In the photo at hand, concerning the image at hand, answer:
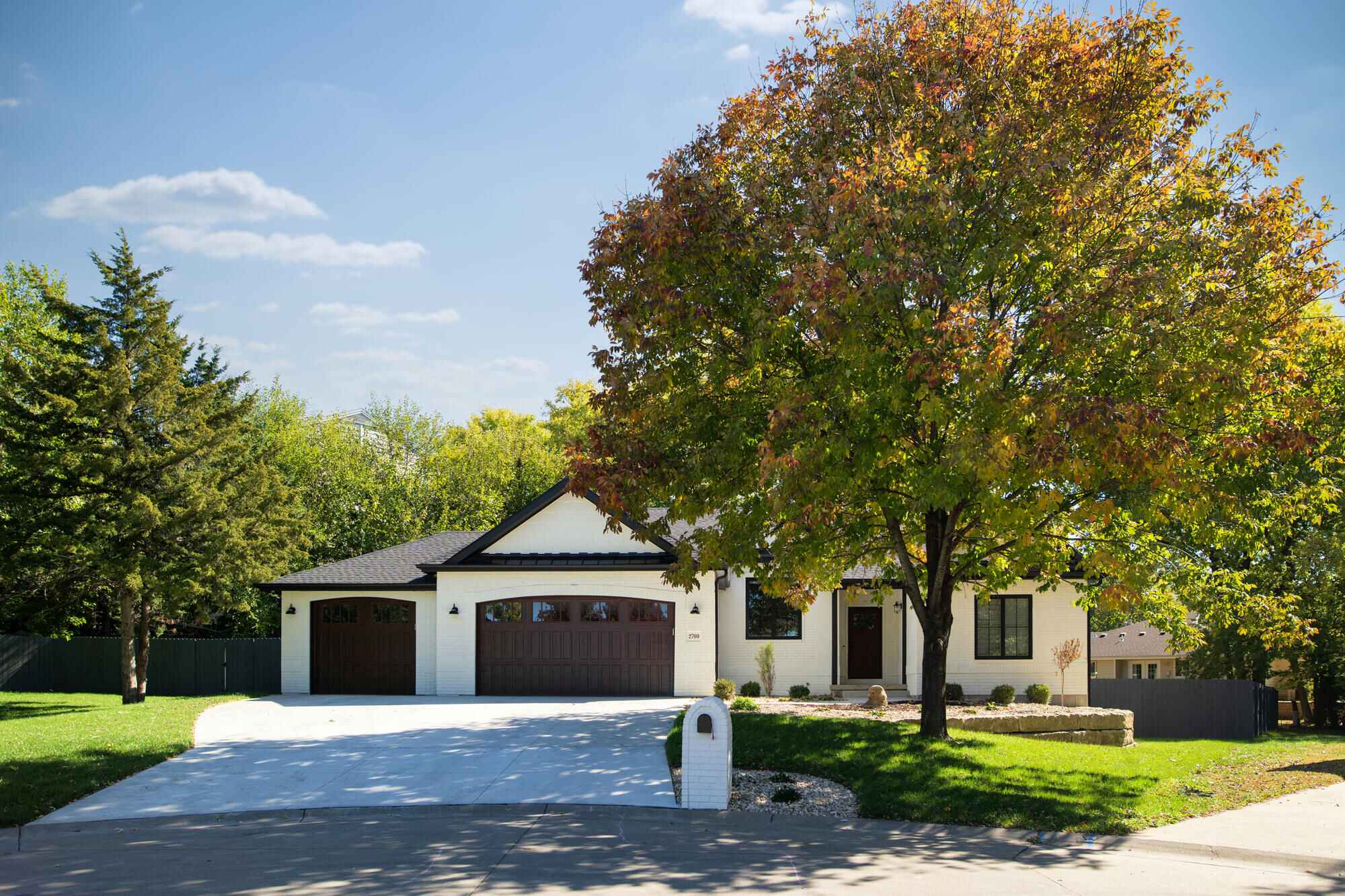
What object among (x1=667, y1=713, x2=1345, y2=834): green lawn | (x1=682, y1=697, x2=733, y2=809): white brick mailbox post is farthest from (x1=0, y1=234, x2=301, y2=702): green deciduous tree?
(x1=682, y1=697, x2=733, y2=809): white brick mailbox post

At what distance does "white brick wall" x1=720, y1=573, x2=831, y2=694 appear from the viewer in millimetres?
25344

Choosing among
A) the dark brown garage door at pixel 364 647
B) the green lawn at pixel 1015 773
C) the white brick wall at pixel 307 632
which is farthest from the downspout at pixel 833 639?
the dark brown garage door at pixel 364 647

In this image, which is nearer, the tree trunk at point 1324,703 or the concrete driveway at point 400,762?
the concrete driveway at point 400,762

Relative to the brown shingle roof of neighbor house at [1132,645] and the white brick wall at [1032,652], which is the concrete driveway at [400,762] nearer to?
the white brick wall at [1032,652]

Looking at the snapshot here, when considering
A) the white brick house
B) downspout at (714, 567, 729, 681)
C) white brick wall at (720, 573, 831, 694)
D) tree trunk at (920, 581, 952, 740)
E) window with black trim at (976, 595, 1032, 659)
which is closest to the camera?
tree trunk at (920, 581, 952, 740)

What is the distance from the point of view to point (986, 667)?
25297 millimetres

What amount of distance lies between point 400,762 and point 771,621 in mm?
12403

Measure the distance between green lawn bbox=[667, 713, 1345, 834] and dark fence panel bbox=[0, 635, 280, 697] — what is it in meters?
15.9

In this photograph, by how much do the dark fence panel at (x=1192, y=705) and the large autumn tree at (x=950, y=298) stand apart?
48.5ft

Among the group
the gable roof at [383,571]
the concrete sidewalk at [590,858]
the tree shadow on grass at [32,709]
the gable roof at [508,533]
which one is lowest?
the tree shadow on grass at [32,709]

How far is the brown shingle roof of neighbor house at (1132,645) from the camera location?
49.3 m

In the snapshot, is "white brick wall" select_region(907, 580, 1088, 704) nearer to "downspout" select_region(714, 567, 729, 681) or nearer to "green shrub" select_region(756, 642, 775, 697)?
"green shrub" select_region(756, 642, 775, 697)

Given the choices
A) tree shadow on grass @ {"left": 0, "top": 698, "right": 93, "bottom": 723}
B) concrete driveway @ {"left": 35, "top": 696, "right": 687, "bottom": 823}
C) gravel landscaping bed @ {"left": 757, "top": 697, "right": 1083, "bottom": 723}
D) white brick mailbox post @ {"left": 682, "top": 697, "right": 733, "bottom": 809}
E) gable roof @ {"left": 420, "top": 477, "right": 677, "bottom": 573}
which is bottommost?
tree shadow on grass @ {"left": 0, "top": 698, "right": 93, "bottom": 723}

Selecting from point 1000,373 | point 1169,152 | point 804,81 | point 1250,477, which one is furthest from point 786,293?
point 1250,477
